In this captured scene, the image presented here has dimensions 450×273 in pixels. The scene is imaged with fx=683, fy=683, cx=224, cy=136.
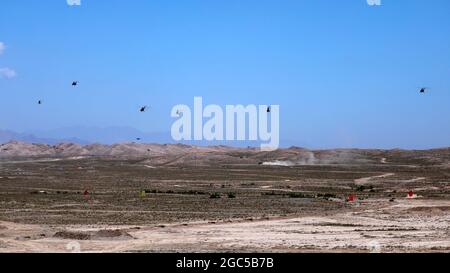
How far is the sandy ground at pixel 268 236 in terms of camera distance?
1048 inches

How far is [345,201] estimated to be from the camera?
5403cm

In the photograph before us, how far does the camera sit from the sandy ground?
2661cm

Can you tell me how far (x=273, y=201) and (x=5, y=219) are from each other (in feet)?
70.0

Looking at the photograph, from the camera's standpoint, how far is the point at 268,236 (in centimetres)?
3083

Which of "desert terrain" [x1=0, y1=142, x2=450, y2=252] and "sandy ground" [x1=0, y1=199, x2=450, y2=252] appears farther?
"desert terrain" [x1=0, y1=142, x2=450, y2=252]

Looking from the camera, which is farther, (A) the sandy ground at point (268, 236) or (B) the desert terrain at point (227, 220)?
(B) the desert terrain at point (227, 220)

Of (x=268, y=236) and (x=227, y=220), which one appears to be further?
(x=227, y=220)

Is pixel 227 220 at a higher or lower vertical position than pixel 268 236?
lower
